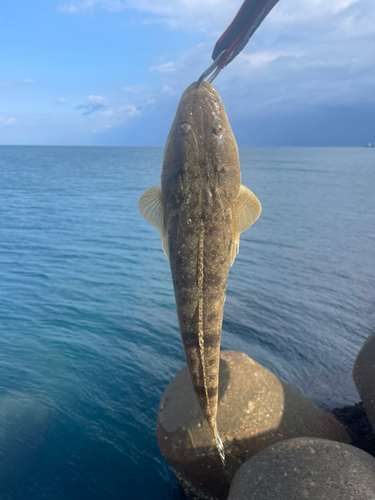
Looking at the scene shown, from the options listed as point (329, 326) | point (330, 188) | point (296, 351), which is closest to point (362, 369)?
point (296, 351)

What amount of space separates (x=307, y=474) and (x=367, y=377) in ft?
7.64

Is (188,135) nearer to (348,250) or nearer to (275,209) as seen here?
(348,250)

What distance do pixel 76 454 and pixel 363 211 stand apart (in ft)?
102

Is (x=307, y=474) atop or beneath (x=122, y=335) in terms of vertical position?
atop

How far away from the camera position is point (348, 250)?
65.0 feet

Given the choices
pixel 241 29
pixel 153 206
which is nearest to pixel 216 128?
pixel 241 29

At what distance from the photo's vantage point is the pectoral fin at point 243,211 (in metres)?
3.55

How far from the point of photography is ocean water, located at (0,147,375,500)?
A: 6824 millimetres

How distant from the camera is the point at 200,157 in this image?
345cm

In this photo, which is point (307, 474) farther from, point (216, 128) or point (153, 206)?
point (216, 128)

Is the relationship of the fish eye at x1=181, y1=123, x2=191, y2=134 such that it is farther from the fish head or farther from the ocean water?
the ocean water

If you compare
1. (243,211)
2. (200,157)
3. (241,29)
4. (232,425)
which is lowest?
(232,425)

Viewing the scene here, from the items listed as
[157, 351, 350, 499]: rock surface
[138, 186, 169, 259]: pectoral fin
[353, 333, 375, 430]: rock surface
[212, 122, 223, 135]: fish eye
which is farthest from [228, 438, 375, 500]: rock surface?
[212, 122, 223, 135]: fish eye

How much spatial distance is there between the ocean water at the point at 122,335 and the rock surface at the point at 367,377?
298cm
